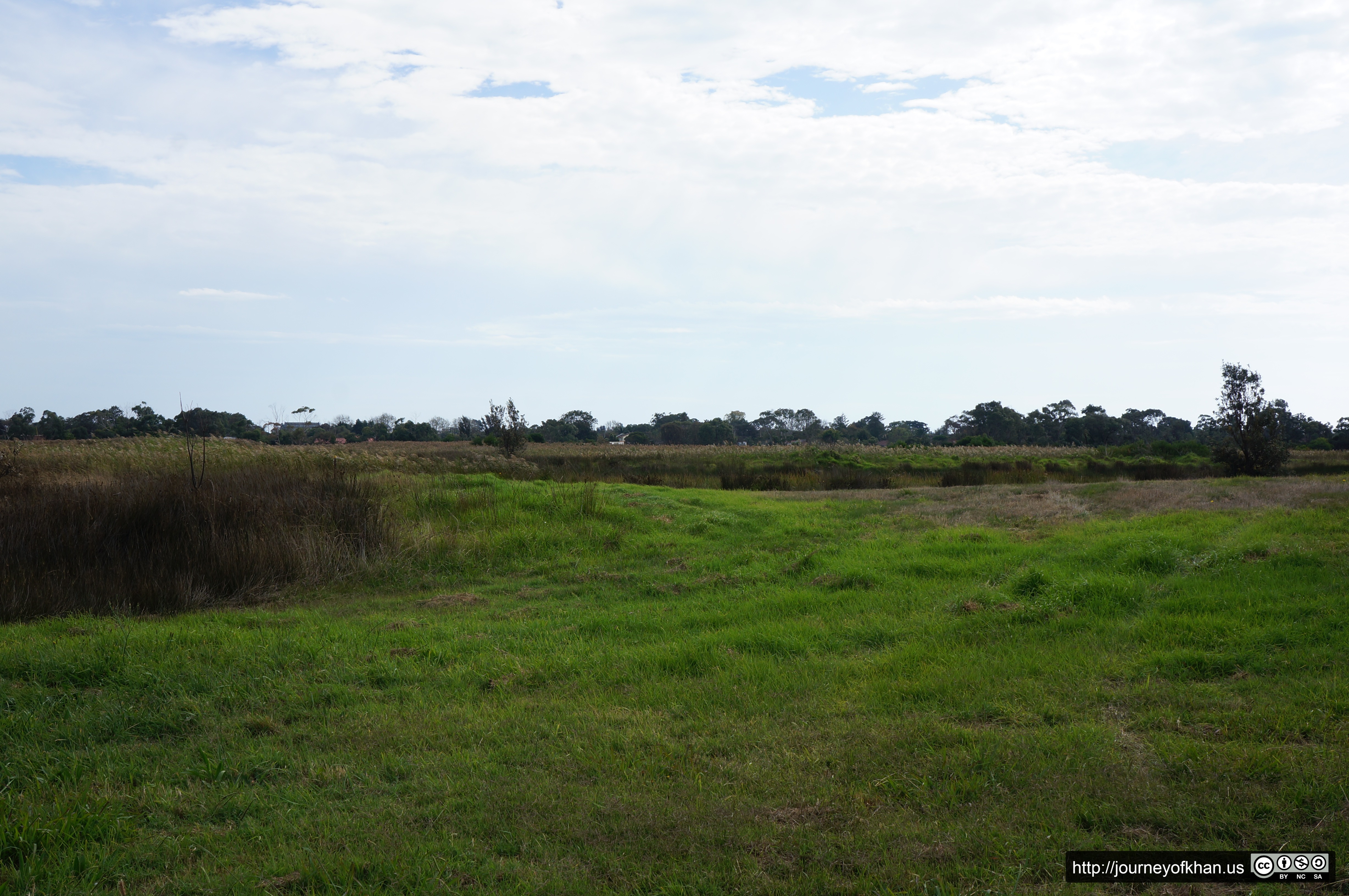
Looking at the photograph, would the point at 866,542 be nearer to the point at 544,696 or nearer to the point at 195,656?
the point at 544,696

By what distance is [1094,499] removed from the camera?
684 inches

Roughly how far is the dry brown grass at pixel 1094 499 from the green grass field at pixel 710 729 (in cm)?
346

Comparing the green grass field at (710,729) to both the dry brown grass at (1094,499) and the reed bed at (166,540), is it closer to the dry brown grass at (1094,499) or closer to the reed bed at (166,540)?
the reed bed at (166,540)

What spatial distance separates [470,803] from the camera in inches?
175

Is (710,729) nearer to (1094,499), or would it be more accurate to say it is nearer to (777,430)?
(1094,499)

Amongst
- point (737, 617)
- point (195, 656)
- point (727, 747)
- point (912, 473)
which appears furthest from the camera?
point (912, 473)

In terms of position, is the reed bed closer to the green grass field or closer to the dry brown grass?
the green grass field

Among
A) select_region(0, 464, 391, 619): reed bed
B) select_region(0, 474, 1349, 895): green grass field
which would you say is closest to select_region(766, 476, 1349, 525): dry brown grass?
select_region(0, 474, 1349, 895): green grass field

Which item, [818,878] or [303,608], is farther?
[303,608]

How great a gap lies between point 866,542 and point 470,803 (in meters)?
9.42

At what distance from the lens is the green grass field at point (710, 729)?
382cm

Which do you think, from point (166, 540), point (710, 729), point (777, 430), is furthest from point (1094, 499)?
point (777, 430)

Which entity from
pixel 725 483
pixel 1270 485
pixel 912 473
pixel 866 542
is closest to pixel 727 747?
pixel 866 542

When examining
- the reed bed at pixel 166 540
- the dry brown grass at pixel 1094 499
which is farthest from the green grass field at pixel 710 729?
the dry brown grass at pixel 1094 499
